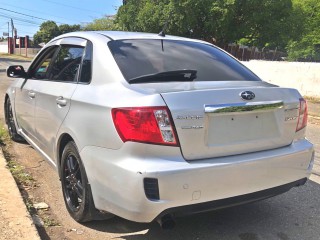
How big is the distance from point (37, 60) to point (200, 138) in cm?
286

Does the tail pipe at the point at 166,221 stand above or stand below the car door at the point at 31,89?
below

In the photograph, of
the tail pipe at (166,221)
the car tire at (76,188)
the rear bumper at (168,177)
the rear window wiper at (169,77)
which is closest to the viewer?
the rear bumper at (168,177)

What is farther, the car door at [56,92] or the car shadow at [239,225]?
the car door at [56,92]

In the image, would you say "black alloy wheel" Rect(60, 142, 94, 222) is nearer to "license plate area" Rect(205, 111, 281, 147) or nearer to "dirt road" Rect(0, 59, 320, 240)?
"dirt road" Rect(0, 59, 320, 240)

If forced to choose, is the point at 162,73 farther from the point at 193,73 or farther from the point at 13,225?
the point at 13,225

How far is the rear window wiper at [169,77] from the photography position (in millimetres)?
3213

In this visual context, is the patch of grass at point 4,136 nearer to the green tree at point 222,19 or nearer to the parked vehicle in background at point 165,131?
the parked vehicle in background at point 165,131

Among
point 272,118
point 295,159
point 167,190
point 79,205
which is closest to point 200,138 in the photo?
point 167,190

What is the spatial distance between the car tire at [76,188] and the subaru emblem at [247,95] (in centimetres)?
138

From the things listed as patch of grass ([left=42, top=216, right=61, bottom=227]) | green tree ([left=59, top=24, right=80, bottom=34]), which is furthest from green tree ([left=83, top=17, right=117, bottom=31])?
patch of grass ([left=42, top=216, right=61, bottom=227])

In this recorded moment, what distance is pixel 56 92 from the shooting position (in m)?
3.92

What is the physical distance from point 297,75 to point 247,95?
41.5ft

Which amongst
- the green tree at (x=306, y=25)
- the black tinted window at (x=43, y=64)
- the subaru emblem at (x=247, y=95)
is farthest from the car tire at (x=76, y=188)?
the green tree at (x=306, y=25)

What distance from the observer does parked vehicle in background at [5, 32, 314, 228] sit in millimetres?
2809
